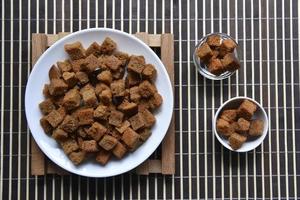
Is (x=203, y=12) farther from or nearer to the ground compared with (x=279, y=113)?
farther from the ground

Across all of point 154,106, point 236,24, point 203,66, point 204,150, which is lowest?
point 204,150

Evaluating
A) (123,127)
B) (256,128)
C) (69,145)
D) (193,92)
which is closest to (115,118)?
(123,127)

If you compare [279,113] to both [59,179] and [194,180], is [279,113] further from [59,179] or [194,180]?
[59,179]

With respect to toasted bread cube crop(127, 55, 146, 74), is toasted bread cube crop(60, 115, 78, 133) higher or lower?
lower

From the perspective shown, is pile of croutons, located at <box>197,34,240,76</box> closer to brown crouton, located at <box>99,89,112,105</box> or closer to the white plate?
the white plate

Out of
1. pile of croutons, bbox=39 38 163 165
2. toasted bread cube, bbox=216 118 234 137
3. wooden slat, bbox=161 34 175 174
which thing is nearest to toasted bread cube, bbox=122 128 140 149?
pile of croutons, bbox=39 38 163 165

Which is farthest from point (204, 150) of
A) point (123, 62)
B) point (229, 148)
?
point (123, 62)
